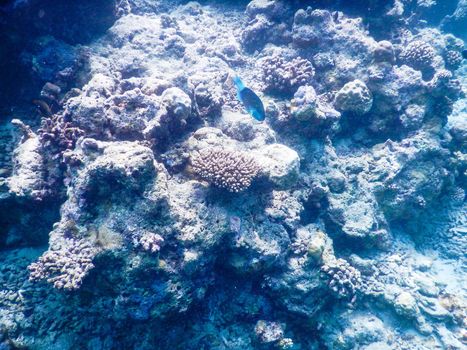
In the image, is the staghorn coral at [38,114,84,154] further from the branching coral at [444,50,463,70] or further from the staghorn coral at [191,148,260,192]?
the branching coral at [444,50,463,70]

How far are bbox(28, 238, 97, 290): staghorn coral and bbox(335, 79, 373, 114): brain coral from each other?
17.6 feet

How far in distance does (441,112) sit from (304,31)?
3.99m

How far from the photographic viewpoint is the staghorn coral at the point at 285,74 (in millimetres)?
6176

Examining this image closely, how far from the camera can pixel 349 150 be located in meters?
6.82

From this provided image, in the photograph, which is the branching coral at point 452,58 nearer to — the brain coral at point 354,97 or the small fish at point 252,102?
the brain coral at point 354,97

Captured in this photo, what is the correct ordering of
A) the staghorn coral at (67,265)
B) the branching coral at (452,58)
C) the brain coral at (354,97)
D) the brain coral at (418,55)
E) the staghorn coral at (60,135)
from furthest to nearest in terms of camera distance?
the branching coral at (452,58)
the brain coral at (418,55)
the brain coral at (354,97)
the staghorn coral at (60,135)
the staghorn coral at (67,265)

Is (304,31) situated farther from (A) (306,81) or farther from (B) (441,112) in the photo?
(B) (441,112)

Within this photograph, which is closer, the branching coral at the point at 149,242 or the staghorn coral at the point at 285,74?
the branching coral at the point at 149,242

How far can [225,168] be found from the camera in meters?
4.19

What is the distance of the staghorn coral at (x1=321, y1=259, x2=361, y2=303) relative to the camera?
506 cm

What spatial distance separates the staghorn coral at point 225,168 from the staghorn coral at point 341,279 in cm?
219

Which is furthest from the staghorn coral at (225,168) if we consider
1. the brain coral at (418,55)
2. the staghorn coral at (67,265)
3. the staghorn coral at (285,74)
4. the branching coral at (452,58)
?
the branching coral at (452,58)

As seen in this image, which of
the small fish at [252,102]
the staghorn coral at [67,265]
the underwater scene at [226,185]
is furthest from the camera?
the small fish at [252,102]

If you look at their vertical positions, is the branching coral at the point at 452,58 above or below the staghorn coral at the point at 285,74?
below
